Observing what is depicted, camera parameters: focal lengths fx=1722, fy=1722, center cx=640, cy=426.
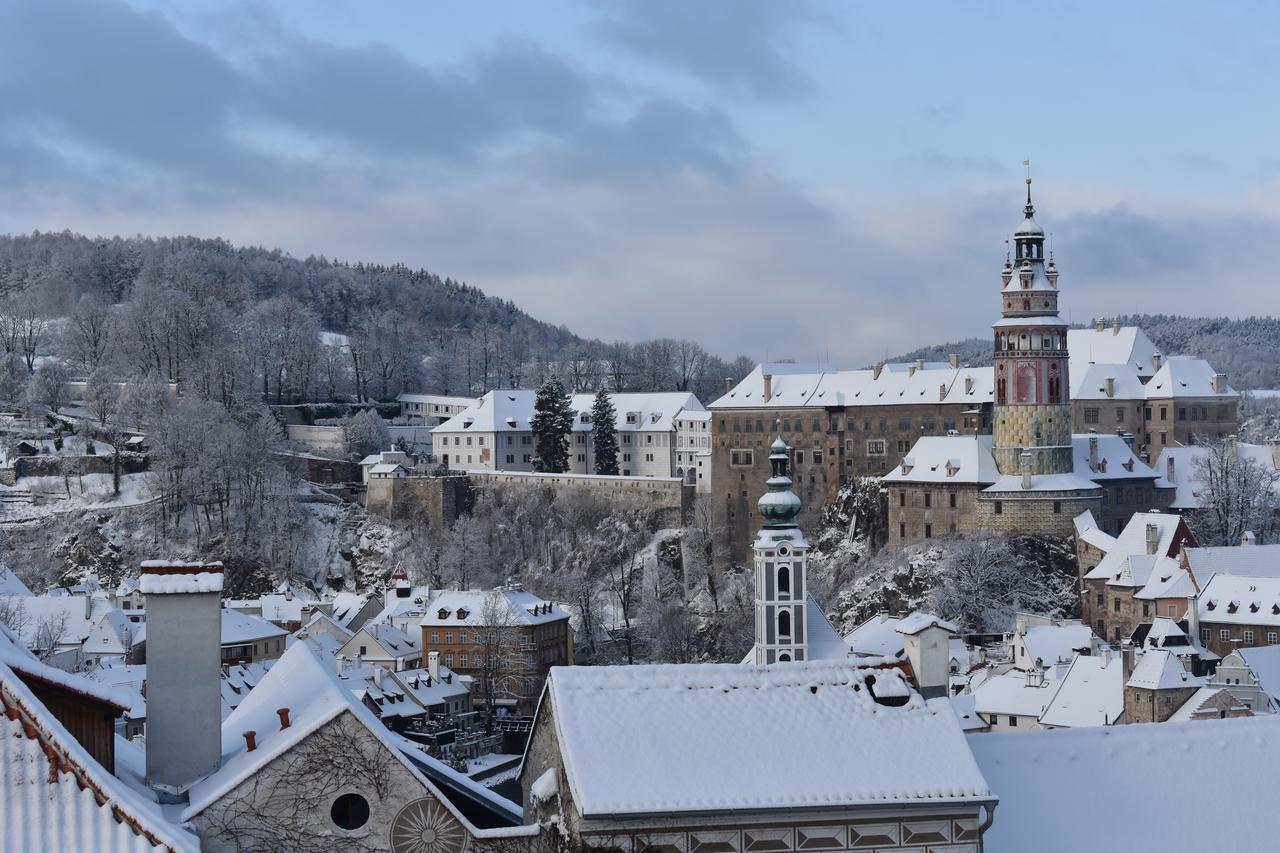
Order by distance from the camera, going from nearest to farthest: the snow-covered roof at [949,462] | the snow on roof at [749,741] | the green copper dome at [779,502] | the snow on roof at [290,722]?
the snow on roof at [749,741] < the snow on roof at [290,722] < the green copper dome at [779,502] < the snow-covered roof at [949,462]

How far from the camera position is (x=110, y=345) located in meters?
103

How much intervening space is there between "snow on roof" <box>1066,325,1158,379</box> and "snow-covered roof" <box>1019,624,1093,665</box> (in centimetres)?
2058

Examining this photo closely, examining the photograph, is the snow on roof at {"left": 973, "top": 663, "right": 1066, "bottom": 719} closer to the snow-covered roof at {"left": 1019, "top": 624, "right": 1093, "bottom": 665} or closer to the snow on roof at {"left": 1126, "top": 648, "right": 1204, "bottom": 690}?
the snow-covered roof at {"left": 1019, "top": 624, "right": 1093, "bottom": 665}

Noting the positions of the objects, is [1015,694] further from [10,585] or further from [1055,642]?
Answer: [10,585]

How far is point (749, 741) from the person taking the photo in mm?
14297

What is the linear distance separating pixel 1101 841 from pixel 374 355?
103919 mm

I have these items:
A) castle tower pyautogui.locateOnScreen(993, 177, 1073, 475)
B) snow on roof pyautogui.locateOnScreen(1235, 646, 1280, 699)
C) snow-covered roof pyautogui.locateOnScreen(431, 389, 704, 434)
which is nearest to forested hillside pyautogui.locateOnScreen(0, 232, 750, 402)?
snow-covered roof pyautogui.locateOnScreen(431, 389, 704, 434)

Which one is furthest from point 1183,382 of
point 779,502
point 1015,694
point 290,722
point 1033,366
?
point 290,722

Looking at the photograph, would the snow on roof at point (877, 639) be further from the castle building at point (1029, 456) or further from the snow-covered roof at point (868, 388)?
the snow-covered roof at point (868, 388)

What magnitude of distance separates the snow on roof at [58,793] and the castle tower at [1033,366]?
187 ft

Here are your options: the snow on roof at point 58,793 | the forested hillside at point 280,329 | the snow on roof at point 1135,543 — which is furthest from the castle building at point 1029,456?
the snow on roof at point 58,793

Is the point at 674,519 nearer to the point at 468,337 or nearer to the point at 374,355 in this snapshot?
the point at 374,355

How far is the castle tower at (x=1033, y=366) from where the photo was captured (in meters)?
66.4

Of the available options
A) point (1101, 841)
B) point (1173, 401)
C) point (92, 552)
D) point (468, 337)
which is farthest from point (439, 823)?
point (468, 337)
